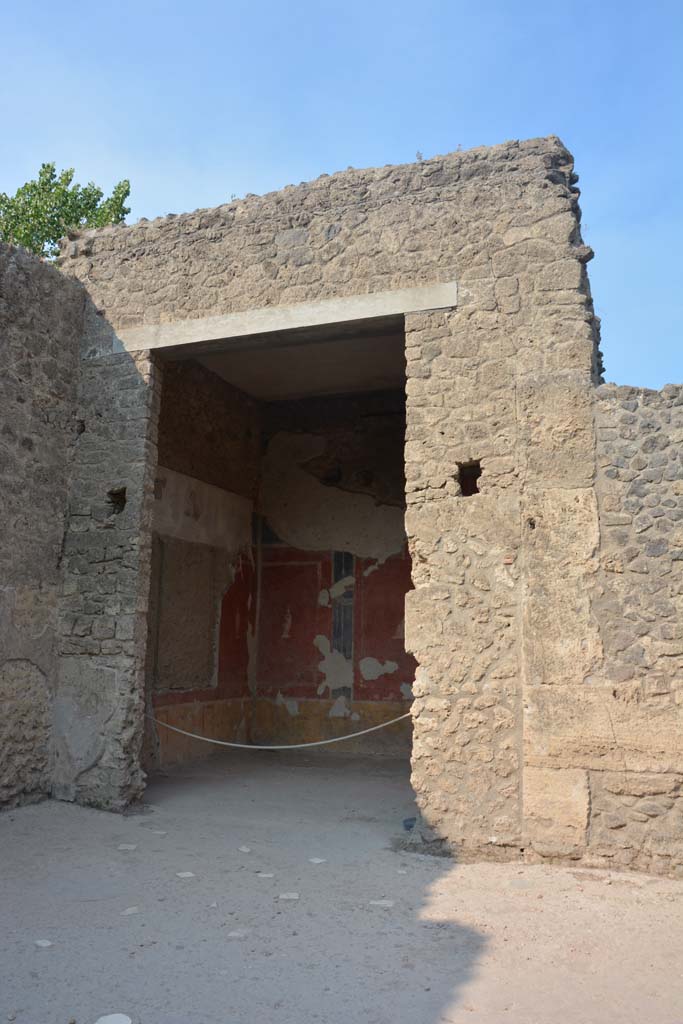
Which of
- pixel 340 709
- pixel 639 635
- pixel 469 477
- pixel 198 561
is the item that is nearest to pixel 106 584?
pixel 198 561

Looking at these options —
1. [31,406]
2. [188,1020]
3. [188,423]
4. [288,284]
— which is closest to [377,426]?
[188,423]

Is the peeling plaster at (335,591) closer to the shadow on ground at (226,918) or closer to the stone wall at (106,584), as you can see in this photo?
the shadow on ground at (226,918)

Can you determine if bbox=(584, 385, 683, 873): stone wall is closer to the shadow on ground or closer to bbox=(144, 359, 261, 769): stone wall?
the shadow on ground

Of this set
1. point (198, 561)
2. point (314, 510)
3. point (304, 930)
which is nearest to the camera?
point (304, 930)

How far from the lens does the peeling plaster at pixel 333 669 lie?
26.9 ft

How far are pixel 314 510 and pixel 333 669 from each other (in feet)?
5.55

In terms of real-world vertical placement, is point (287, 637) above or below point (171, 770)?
above

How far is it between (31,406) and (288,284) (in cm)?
197

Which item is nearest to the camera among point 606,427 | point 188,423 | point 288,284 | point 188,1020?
point 188,1020

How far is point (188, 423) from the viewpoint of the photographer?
7555 mm

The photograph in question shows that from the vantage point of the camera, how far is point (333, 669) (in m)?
8.27

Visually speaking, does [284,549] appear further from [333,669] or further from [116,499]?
[116,499]

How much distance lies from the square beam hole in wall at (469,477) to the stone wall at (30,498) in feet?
9.46

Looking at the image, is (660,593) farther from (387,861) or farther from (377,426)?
(377,426)
